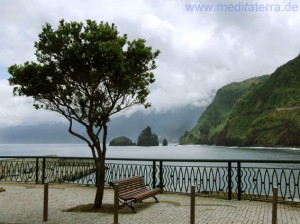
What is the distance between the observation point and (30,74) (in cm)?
1112

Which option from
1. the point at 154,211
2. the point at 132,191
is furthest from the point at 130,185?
the point at 154,211

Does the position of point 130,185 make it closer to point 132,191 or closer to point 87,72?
point 132,191

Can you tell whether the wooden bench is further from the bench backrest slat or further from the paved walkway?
the paved walkway

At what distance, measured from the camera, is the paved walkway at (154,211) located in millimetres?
9561

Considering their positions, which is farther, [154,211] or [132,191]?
[132,191]

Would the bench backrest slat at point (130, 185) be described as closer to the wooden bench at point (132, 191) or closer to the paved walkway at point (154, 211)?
the wooden bench at point (132, 191)

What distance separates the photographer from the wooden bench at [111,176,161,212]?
1071 centimetres

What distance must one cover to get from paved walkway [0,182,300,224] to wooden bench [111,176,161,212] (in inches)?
15.1

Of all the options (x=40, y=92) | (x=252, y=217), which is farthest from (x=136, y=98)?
(x=252, y=217)

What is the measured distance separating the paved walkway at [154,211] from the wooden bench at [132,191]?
383mm

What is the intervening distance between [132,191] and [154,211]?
3.63 feet

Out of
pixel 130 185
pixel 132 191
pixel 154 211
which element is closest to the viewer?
pixel 154 211

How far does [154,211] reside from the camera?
35.3 ft

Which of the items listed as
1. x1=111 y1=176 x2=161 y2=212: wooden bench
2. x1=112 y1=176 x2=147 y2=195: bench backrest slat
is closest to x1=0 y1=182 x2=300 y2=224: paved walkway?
x1=111 y1=176 x2=161 y2=212: wooden bench
